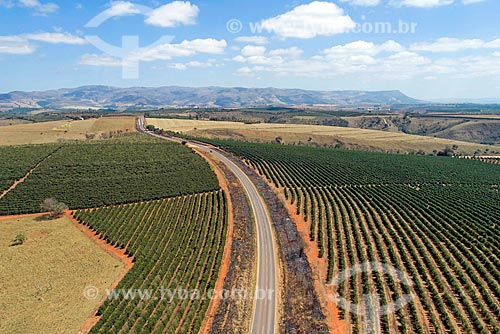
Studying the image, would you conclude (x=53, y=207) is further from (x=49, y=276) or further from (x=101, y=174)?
(x=49, y=276)

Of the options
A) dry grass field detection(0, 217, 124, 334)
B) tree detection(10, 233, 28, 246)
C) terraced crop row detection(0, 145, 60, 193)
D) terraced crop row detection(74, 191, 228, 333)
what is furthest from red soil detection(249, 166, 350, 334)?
terraced crop row detection(0, 145, 60, 193)

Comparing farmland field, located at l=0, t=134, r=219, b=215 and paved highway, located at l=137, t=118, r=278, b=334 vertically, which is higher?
farmland field, located at l=0, t=134, r=219, b=215

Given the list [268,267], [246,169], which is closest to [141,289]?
[268,267]

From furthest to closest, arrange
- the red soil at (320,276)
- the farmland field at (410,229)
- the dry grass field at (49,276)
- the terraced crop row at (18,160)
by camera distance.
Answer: the terraced crop row at (18,160) → the farmland field at (410,229) → the red soil at (320,276) → the dry grass field at (49,276)

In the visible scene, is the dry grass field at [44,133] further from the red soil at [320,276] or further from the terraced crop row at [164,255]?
the red soil at [320,276]

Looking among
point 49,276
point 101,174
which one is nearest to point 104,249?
point 49,276

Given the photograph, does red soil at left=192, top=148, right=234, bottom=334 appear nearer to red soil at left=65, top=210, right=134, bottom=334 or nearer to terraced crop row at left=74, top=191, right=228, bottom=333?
terraced crop row at left=74, top=191, right=228, bottom=333

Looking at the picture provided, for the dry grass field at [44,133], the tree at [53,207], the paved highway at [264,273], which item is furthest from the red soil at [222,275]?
the dry grass field at [44,133]
